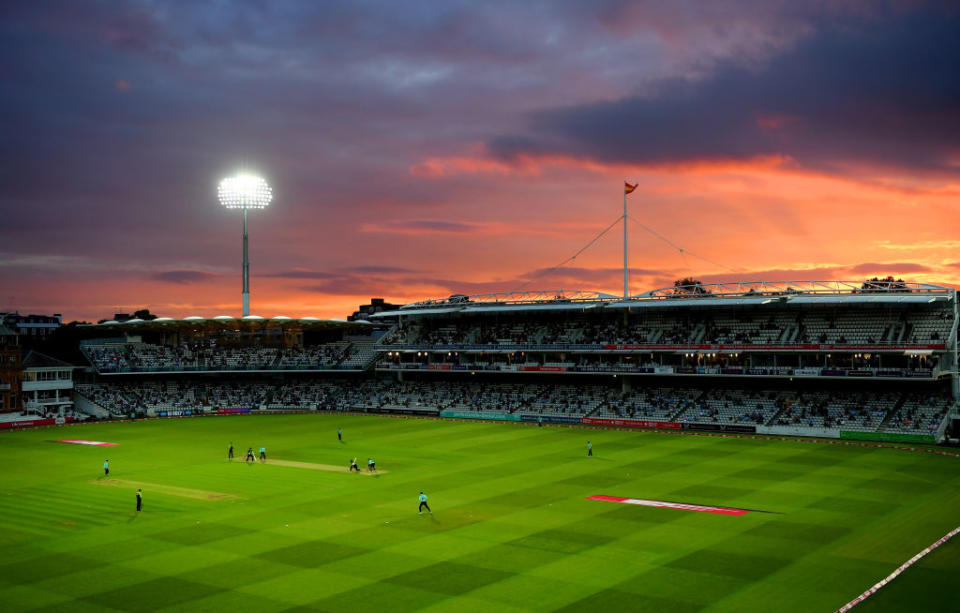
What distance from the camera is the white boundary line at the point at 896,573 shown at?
23237 millimetres

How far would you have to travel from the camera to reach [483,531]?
108 ft

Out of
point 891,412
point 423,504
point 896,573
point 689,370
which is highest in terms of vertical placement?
point 689,370

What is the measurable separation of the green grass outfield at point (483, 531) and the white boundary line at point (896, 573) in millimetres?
277

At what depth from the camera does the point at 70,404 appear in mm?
87438

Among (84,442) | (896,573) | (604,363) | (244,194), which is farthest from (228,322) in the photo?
(896,573)

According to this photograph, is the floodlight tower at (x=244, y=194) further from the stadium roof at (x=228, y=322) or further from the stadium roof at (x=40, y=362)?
the stadium roof at (x=40, y=362)

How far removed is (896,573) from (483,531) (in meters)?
14.5

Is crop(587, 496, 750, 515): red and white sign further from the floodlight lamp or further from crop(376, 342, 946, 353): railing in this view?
the floodlight lamp

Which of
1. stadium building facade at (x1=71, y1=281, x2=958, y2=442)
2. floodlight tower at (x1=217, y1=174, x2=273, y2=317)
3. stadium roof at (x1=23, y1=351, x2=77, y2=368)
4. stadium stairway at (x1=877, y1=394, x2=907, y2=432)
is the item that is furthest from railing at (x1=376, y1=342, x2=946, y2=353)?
stadium roof at (x1=23, y1=351, x2=77, y2=368)

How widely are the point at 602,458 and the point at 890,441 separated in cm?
2142

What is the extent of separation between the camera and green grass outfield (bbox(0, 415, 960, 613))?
24.8 m

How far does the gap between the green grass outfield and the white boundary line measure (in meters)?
0.28

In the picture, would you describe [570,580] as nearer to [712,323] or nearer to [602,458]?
[602,458]

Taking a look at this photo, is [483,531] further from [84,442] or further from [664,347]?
[664,347]
